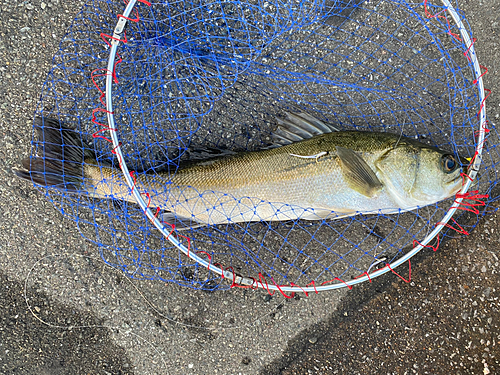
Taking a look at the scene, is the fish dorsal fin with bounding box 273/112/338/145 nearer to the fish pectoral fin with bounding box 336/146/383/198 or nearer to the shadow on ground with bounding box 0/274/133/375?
the fish pectoral fin with bounding box 336/146/383/198

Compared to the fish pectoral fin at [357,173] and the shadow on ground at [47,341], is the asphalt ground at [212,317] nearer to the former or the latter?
the shadow on ground at [47,341]

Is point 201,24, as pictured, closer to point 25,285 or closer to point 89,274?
point 89,274

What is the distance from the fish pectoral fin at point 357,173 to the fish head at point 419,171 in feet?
0.34

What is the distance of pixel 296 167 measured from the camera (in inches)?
93.7

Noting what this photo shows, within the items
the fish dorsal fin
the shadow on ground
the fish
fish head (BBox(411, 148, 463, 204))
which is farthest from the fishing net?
the shadow on ground

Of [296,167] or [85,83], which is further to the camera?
[85,83]

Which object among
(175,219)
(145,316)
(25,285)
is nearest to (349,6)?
(175,219)

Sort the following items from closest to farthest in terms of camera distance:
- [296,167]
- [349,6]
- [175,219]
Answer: [296,167] → [175,219] → [349,6]

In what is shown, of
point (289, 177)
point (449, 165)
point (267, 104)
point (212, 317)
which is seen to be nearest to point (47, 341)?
point (212, 317)

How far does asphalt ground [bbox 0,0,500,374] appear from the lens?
9.08 ft

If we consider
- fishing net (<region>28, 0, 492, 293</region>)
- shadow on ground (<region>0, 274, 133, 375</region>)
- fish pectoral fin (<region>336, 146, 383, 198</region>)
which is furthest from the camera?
shadow on ground (<region>0, 274, 133, 375</region>)

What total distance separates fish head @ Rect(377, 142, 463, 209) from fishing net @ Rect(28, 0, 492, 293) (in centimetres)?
47

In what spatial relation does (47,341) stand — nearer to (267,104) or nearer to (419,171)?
(267,104)

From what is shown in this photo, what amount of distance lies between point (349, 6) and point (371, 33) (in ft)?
1.01
